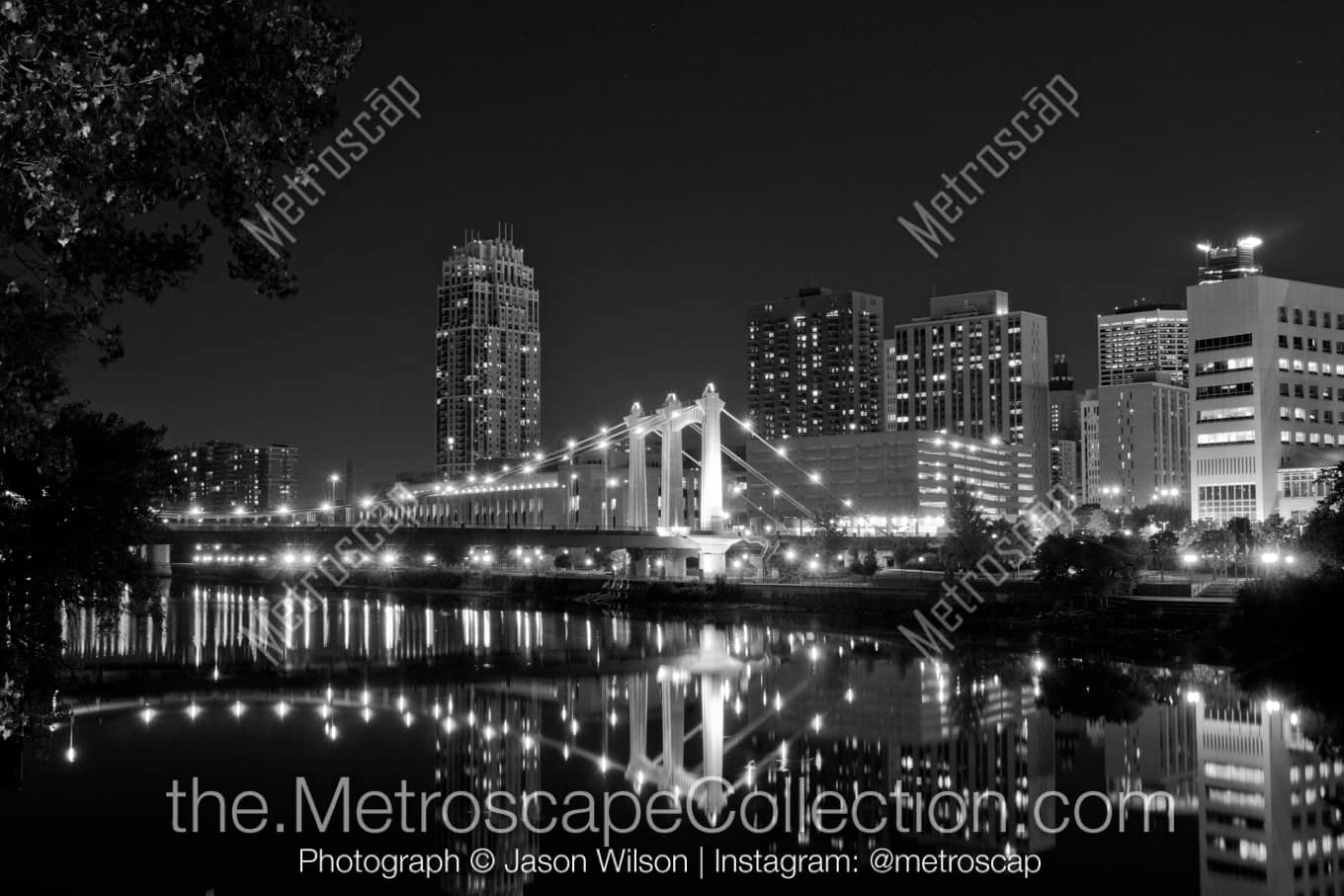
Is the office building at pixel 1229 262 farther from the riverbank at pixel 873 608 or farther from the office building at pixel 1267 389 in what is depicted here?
the riverbank at pixel 873 608

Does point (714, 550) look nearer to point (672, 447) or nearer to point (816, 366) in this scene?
point (672, 447)

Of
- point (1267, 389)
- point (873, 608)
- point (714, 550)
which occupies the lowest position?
point (873, 608)

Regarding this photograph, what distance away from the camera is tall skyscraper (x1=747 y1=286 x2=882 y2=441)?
182750mm

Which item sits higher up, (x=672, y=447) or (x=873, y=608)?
(x=672, y=447)

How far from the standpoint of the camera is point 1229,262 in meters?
115

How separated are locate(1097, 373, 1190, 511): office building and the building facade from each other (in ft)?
106

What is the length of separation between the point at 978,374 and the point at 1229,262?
53.2 meters

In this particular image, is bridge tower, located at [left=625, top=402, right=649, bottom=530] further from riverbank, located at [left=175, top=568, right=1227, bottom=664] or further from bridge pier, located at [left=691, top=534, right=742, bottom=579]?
bridge pier, located at [left=691, top=534, right=742, bottom=579]

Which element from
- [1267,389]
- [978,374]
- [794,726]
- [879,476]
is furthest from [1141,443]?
[794,726]

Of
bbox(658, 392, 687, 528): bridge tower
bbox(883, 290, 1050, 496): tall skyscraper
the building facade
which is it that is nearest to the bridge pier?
bbox(658, 392, 687, 528): bridge tower

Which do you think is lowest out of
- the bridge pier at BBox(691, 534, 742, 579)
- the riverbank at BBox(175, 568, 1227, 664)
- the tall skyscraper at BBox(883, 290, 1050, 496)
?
the riverbank at BBox(175, 568, 1227, 664)

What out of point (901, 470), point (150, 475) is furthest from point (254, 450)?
point (150, 475)

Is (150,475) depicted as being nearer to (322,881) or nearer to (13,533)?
(13,533)

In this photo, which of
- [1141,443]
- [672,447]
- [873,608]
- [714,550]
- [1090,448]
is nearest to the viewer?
[873,608]
